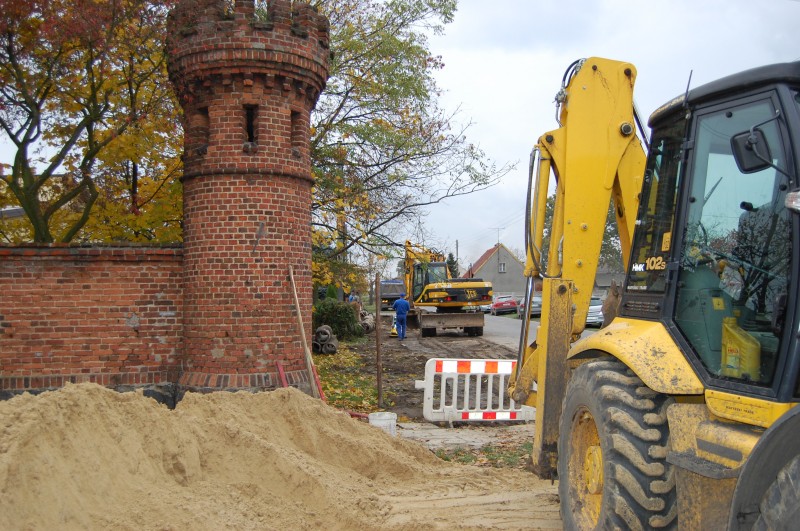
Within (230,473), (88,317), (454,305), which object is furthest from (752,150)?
(454,305)

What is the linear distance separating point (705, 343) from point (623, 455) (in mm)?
719

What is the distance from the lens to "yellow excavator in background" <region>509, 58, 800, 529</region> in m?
3.11

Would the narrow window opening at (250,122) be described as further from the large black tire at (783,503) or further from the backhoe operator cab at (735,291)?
the large black tire at (783,503)

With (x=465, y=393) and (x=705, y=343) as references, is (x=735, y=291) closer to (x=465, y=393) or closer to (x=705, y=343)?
(x=705, y=343)

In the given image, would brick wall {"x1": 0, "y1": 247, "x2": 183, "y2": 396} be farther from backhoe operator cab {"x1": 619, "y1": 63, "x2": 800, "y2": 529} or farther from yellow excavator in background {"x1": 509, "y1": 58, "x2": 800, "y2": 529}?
backhoe operator cab {"x1": 619, "y1": 63, "x2": 800, "y2": 529}

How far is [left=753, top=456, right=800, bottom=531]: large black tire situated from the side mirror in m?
1.26

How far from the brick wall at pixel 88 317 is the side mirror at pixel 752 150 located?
7432 millimetres

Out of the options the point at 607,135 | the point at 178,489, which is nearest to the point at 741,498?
the point at 607,135

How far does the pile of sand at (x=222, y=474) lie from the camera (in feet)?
14.5

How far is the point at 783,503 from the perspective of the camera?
2.72 metres

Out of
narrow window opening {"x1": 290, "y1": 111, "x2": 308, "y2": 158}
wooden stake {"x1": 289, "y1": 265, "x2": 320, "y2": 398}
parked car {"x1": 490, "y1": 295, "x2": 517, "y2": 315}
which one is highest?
narrow window opening {"x1": 290, "y1": 111, "x2": 308, "y2": 158}

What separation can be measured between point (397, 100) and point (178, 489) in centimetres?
1179

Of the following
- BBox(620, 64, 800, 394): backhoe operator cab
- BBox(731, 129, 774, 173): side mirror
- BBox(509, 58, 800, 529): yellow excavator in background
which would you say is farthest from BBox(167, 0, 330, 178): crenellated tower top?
BBox(731, 129, 774, 173): side mirror

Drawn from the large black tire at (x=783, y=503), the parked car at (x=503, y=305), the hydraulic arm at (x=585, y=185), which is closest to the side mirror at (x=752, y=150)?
the large black tire at (x=783, y=503)
